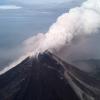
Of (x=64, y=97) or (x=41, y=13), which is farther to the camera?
(x=41, y=13)

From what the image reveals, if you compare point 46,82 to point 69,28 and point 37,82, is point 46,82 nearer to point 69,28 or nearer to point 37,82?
point 37,82

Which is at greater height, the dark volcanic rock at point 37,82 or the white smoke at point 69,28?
the white smoke at point 69,28

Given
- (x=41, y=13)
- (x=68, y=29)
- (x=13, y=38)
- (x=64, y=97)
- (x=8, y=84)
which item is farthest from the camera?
(x=41, y=13)

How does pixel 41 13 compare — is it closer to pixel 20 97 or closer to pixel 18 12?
pixel 18 12

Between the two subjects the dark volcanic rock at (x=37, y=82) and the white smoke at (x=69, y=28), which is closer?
the dark volcanic rock at (x=37, y=82)

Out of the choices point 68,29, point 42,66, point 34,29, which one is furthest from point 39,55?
point 34,29

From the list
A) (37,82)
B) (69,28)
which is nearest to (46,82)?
(37,82)
